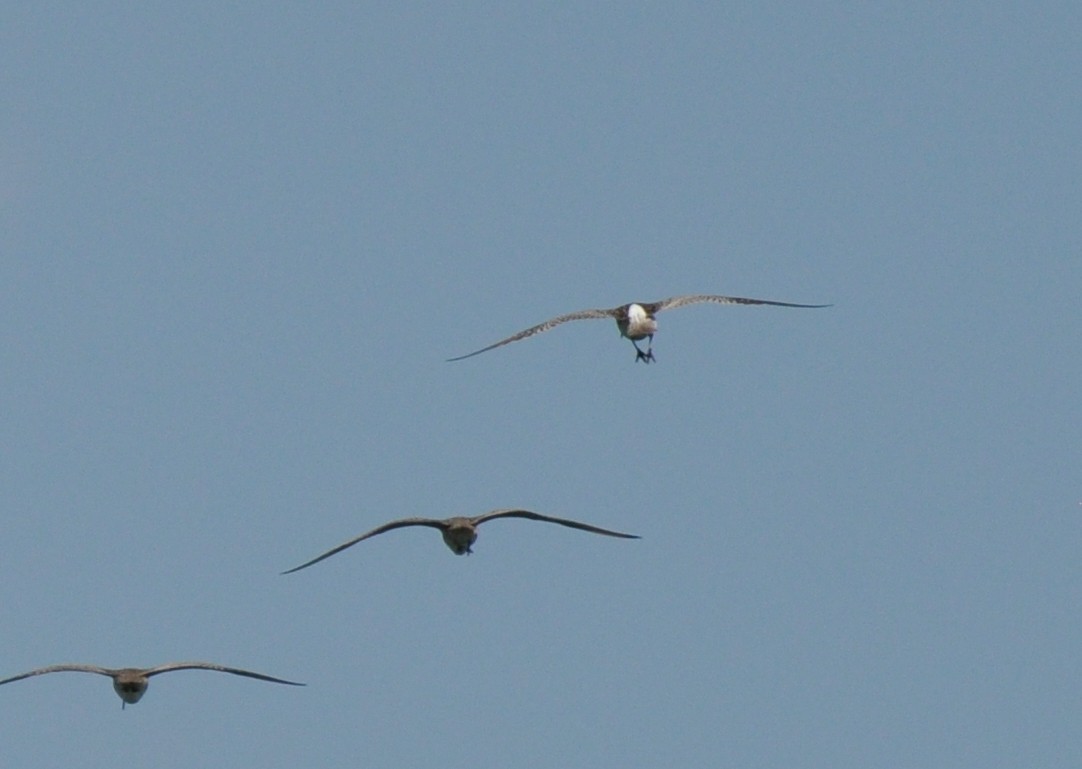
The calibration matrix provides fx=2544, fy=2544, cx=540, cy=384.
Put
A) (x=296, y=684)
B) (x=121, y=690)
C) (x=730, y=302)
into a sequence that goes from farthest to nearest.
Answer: (x=730, y=302) → (x=121, y=690) → (x=296, y=684)

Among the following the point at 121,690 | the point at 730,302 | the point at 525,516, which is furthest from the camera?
the point at 730,302

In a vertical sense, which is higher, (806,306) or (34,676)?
(806,306)

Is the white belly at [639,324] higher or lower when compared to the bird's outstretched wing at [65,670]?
higher

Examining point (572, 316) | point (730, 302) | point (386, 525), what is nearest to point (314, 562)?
point (386, 525)

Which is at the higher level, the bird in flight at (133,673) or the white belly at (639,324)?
the white belly at (639,324)

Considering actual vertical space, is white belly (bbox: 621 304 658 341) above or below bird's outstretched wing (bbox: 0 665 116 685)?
above

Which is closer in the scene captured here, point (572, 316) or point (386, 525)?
point (386, 525)

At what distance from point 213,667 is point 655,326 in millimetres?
14888

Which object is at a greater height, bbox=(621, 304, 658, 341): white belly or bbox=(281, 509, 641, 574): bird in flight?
bbox=(621, 304, 658, 341): white belly

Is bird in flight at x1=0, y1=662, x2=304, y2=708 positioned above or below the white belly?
below

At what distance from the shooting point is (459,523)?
6419cm

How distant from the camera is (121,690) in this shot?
6862 centimetres

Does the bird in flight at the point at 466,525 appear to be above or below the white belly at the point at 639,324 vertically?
below

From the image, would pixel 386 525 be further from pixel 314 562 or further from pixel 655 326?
pixel 655 326
